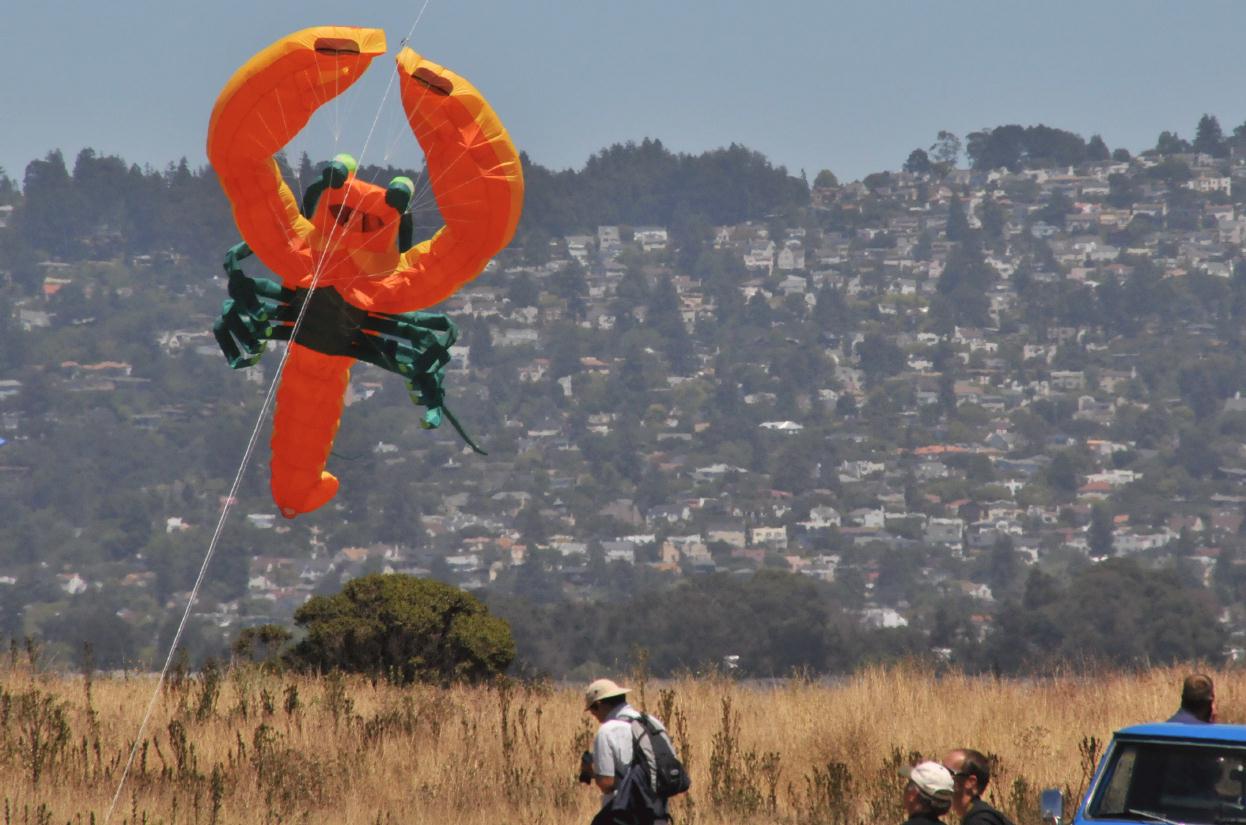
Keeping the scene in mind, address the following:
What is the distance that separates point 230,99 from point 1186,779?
8.34 m

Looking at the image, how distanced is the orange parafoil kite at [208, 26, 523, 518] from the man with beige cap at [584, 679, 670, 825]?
5.41m

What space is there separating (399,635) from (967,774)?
45.8 ft

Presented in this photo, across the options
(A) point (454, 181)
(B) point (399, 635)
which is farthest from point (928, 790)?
(B) point (399, 635)

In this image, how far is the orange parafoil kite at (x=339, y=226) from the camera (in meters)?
15.3

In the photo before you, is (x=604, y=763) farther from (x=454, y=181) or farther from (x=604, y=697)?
(x=454, y=181)

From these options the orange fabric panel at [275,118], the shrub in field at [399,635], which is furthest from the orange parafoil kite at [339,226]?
the shrub in field at [399,635]

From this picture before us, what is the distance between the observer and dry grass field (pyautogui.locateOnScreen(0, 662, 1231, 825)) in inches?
559

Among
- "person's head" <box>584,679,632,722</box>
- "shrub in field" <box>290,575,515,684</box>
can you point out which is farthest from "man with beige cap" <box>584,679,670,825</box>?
"shrub in field" <box>290,575,515,684</box>

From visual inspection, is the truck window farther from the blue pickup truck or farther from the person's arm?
the person's arm

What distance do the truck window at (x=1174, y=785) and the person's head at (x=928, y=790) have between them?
1.58 m

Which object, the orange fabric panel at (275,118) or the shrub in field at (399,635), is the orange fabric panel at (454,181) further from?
the shrub in field at (399,635)

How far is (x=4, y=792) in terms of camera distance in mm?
13844

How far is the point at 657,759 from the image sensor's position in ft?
34.4

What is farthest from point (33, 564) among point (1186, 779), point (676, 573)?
point (1186, 779)
